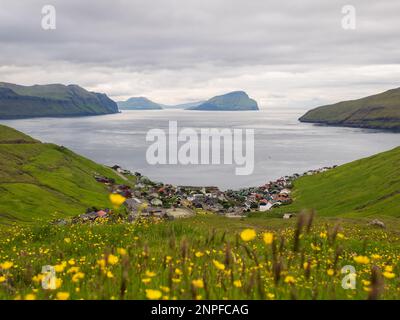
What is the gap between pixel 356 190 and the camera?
430 ft

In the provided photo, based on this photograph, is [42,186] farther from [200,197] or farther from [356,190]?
[356,190]

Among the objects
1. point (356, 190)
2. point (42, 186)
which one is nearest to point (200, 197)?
point (356, 190)

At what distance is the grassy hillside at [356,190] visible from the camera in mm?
105312

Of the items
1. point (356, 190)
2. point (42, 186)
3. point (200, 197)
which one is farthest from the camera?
point (200, 197)

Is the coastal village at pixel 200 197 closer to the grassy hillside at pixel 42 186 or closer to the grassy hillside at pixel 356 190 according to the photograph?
the grassy hillside at pixel 356 190

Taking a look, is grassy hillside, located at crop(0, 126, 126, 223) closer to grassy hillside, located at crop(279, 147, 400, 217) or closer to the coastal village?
the coastal village

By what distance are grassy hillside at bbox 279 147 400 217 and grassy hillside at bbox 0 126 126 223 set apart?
2812 inches

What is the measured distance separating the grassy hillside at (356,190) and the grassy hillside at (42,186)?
71420 mm

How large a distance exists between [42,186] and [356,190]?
357 ft

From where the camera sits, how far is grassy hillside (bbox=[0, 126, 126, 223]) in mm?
119188
